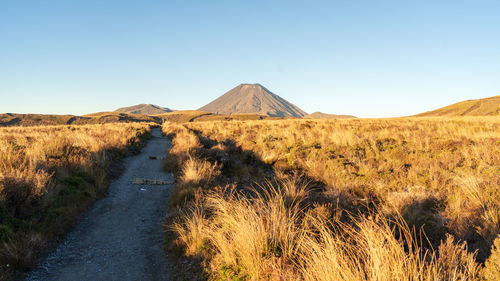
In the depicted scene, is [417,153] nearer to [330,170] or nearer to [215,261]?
[330,170]

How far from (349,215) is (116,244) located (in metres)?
4.58

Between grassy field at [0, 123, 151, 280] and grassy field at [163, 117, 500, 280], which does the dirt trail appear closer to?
grassy field at [0, 123, 151, 280]

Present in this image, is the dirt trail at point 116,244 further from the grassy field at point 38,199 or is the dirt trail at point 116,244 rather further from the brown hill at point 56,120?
the brown hill at point 56,120

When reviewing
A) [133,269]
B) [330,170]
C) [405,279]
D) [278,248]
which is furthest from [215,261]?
[330,170]

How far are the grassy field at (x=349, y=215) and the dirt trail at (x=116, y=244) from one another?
0.54m

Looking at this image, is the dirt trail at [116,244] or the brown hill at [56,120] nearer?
the dirt trail at [116,244]

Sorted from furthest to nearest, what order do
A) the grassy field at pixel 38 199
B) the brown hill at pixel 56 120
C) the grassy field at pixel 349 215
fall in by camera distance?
the brown hill at pixel 56 120
the grassy field at pixel 38 199
the grassy field at pixel 349 215

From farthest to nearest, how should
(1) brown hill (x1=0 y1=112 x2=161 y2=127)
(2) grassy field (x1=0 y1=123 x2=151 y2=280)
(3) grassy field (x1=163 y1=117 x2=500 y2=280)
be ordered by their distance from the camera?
(1) brown hill (x1=0 y1=112 x2=161 y2=127)
(2) grassy field (x1=0 y1=123 x2=151 y2=280)
(3) grassy field (x1=163 y1=117 x2=500 y2=280)

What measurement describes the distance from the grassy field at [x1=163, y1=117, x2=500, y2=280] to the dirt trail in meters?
0.54

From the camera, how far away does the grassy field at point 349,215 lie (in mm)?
2549

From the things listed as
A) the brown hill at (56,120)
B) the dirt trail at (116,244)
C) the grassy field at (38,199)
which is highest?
the brown hill at (56,120)

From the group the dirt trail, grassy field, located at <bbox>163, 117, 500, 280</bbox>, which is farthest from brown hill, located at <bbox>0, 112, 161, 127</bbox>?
grassy field, located at <bbox>163, 117, 500, 280</bbox>

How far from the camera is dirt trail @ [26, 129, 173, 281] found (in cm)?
393

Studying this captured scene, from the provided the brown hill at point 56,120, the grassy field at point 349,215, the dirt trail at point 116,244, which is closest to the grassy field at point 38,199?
the dirt trail at point 116,244
